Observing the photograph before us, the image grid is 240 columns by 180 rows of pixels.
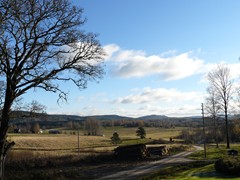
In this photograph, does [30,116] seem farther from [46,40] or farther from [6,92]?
[46,40]

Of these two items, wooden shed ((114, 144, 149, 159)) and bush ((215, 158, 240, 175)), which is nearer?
bush ((215, 158, 240, 175))

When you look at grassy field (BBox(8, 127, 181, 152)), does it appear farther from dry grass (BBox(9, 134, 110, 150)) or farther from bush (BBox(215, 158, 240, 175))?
bush (BBox(215, 158, 240, 175))

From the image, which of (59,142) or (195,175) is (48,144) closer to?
(59,142)

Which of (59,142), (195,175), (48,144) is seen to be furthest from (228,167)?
(59,142)

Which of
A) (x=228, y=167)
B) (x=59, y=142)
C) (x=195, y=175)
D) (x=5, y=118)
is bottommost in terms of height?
(x=59, y=142)

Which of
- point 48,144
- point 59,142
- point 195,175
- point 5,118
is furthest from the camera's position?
point 59,142

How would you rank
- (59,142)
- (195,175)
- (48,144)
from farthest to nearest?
(59,142)
(48,144)
(195,175)

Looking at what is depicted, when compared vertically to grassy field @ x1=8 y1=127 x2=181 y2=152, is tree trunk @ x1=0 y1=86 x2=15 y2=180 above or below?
above

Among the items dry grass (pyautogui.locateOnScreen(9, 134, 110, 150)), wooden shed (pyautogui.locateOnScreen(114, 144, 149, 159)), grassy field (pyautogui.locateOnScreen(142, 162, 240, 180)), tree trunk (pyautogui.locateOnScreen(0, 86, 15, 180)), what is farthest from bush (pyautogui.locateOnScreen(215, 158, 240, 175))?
dry grass (pyautogui.locateOnScreen(9, 134, 110, 150))

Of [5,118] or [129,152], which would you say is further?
[129,152]

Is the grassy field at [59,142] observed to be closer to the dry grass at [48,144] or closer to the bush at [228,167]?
the dry grass at [48,144]

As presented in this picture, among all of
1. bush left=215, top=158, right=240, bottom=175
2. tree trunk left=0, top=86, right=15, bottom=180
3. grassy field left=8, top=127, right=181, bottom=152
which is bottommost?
grassy field left=8, top=127, right=181, bottom=152

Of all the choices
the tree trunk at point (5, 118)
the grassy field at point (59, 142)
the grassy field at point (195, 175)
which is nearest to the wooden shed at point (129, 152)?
the grassy field at point (59, 142)

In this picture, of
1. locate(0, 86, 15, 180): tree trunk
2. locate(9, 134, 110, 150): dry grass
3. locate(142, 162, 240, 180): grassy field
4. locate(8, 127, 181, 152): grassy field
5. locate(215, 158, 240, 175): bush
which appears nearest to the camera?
locate(0, 86, 15, 180): tree trunk
